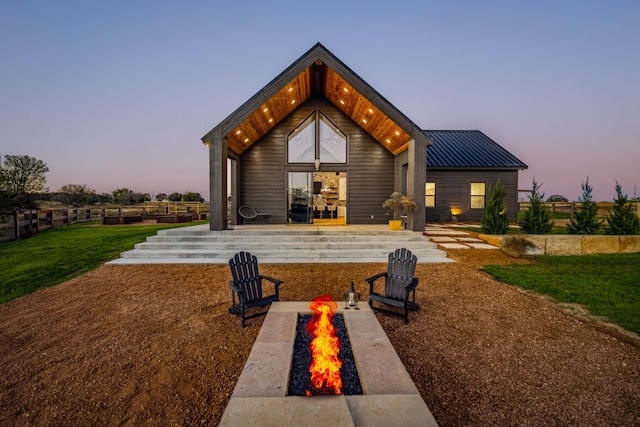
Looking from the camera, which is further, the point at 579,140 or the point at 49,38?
the point at 579,140

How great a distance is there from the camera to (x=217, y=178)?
8.27 meters

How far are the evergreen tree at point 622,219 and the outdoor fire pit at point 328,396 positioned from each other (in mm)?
10084

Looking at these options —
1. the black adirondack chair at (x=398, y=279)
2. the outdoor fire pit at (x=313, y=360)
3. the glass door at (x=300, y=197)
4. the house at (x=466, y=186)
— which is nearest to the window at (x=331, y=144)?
the glass door at (x=300, y=197)

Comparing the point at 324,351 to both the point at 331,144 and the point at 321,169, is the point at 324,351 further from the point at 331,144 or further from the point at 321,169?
the point at 331,144

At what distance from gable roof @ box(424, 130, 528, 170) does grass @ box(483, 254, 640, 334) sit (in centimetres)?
751

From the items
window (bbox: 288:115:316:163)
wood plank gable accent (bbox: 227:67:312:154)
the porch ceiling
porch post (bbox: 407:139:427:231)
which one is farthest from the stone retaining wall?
wood plank gable accent (bbox: 227:67:312:154)

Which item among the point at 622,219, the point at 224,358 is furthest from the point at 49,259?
the point at 622,219

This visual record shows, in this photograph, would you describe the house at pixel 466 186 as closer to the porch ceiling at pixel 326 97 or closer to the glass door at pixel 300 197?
the porch ceiling at pixel 326 97

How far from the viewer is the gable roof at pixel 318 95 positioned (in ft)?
26.8

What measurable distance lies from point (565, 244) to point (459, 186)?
269 inches

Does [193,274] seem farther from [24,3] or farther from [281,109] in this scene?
[24,3]

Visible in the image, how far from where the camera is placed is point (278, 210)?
11180 millimetres

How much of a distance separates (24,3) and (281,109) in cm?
2237

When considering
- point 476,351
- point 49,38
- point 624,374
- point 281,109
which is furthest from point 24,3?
point 624,374
